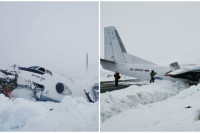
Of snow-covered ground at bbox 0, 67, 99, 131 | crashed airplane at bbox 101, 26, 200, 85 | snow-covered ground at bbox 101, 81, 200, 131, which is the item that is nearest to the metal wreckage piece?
snow-covered ground at bbox 0, 67, 99, 131

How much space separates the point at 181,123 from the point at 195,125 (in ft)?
0.90

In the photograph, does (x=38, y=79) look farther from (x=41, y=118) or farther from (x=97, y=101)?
(x=97, y=101)

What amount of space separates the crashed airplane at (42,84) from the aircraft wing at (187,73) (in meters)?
6.57

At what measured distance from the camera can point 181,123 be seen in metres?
A: 4.47

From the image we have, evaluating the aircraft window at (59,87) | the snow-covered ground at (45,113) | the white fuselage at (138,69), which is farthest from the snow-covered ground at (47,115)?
the white fuselage at (138,69)

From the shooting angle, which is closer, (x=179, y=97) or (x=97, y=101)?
(x=97, y=101)

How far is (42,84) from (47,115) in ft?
3.32

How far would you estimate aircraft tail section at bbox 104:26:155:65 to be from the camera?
470 inches

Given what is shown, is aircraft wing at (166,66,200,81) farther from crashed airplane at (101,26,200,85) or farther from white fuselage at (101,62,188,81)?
white fuselage at (101,62,188,81)

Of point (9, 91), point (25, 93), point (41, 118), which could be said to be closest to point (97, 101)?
point (41, 118)

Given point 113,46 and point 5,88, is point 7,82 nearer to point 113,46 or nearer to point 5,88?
point 5,88

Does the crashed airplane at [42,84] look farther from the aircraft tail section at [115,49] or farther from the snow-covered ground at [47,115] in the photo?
the aircraft tail section at [115,49]

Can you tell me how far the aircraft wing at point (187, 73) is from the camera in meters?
11.2

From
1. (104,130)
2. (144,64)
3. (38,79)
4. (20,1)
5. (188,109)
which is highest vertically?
(20,1)
